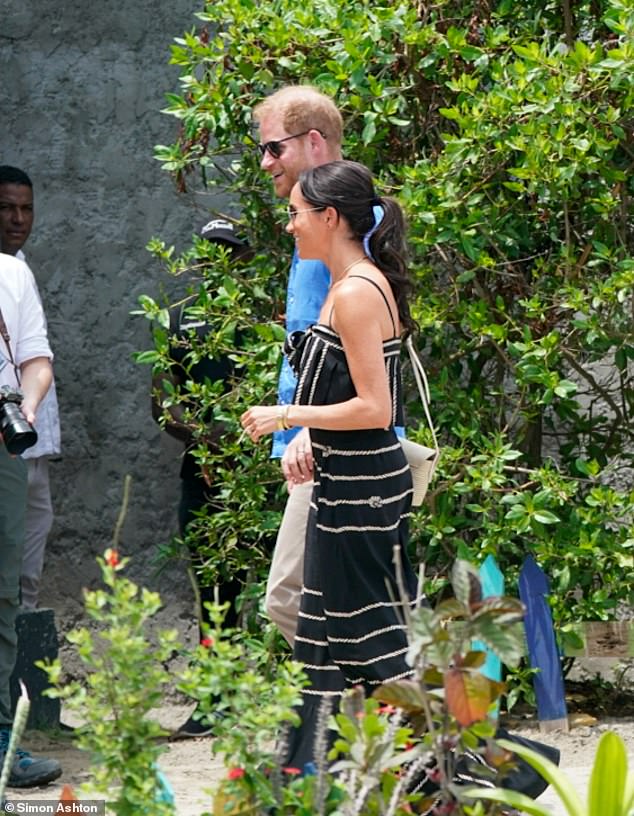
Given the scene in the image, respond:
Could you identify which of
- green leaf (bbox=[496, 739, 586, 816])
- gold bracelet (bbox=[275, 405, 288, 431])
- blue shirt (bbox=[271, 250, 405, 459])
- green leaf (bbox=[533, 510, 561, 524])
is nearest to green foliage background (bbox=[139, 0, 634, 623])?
green leaf (bbox=[533, 510, 561, 524])

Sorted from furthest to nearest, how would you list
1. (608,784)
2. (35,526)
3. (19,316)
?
(35,526)
(19,316)
(608,784)

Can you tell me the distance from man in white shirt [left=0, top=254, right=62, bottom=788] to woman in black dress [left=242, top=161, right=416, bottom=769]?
1.00m

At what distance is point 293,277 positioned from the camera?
438 cm

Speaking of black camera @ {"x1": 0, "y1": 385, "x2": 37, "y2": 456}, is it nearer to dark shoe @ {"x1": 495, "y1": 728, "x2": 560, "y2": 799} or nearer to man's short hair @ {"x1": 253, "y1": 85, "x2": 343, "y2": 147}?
man's short hair @ {"x1": 253, "y1": 85, "x2": 343, "y2": 147}

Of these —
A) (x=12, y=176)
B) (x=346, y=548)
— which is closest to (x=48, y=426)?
(x=12, y=176)

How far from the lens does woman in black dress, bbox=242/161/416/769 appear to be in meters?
3.84

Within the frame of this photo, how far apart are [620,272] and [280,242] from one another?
51.4 inches

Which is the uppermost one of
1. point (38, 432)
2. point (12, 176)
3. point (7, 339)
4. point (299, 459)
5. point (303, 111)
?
point (12, 176)

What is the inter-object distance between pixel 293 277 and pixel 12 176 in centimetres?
208

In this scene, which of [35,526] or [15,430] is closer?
[15,430]

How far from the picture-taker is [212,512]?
610 cm

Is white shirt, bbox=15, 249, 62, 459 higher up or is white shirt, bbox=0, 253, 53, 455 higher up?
white shirt, bbox=0, 253, 53, 455

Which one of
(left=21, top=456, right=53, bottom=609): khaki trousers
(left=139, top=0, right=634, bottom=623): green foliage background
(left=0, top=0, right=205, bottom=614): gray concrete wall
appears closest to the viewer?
(left=139, top=0, right=634, bottom=623): green foliage background

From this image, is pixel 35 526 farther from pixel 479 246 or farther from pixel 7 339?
pixel 479 246
